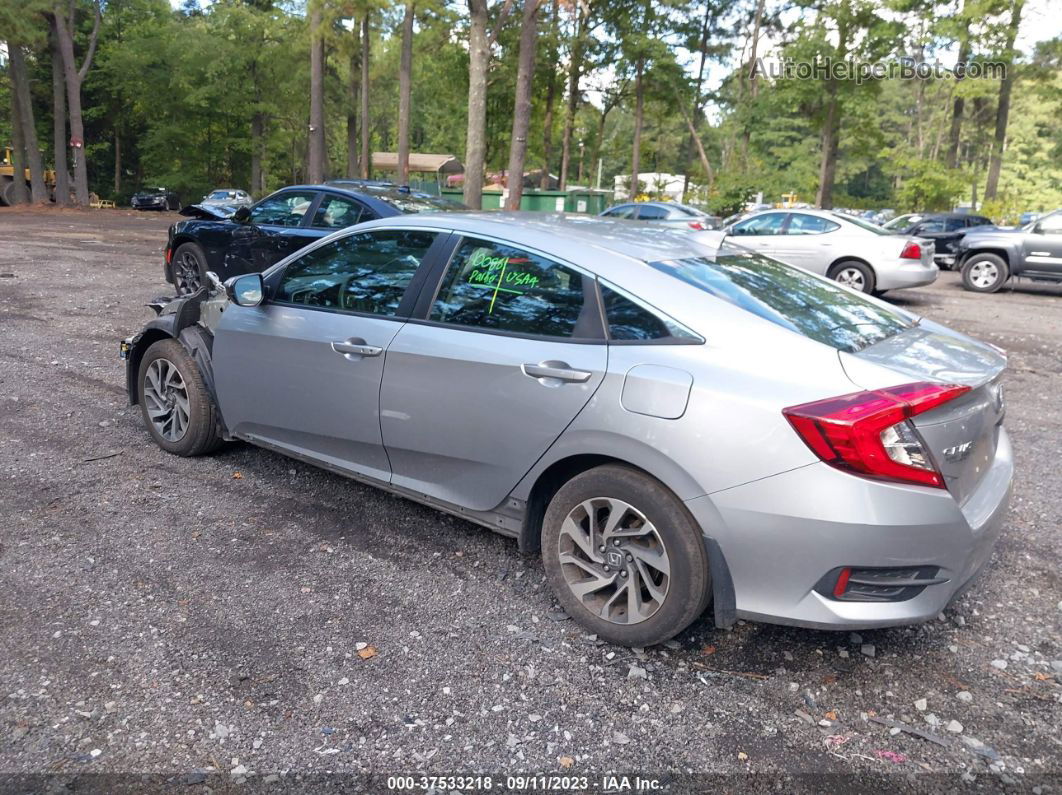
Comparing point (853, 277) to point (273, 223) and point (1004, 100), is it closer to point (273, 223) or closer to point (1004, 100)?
point (273, 223)

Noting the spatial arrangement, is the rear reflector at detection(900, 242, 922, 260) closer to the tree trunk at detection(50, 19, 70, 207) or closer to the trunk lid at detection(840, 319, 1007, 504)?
the trunk lid at detection(840, 319, 1007, 504)

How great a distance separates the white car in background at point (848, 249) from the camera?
1309cm

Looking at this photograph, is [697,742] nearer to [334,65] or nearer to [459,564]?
[459,564]

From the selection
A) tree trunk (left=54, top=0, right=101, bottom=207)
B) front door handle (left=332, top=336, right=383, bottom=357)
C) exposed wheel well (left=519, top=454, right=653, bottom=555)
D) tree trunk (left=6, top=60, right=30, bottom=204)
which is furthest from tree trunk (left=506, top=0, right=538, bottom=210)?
tree trunk (left=6, top=60, right=30, bottom=204)

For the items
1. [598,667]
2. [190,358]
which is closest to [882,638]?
[598,667]

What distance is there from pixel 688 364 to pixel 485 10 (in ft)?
52.3

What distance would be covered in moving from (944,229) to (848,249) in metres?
10.7

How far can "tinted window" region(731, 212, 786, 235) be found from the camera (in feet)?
47.7

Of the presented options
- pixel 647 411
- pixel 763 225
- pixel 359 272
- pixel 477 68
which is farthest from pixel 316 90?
pixel 647 411

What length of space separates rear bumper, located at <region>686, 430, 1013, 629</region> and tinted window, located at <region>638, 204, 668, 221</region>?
1841 centimetres

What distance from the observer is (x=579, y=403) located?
3.09 metres

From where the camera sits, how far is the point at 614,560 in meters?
3.08

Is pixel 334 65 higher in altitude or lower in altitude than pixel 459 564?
higher

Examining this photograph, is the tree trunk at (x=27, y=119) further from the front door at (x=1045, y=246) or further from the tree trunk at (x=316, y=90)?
the front door at (x=1045, y=246)
